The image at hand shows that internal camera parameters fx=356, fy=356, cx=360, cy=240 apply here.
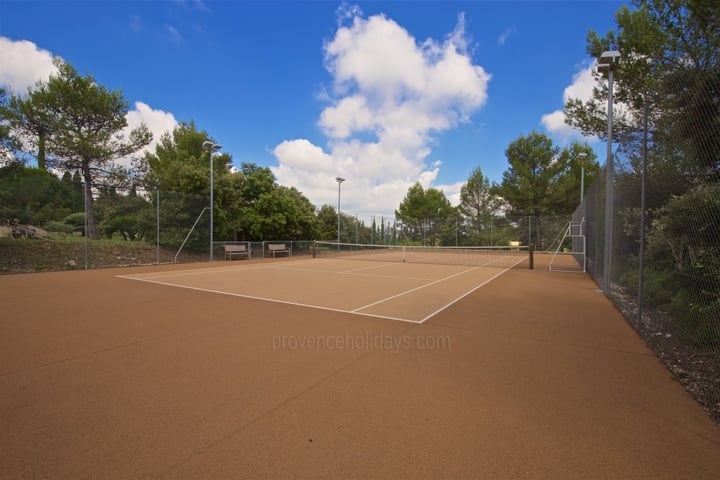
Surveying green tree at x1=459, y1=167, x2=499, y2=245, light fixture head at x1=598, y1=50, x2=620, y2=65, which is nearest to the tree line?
green tree at x1=459, y1=167, x2=499, y2=245

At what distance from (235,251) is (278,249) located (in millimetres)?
2961

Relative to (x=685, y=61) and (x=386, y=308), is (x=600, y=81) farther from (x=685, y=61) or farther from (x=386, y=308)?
(x=386, y=308)

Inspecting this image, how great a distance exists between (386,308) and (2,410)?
16.1 ft

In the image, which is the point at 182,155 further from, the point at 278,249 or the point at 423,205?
the point at 423,205

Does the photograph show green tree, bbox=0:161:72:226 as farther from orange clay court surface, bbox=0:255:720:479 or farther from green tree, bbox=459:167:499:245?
green tree, bbox=459:167:499:245

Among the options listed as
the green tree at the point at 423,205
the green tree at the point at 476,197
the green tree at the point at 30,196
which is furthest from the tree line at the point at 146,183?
the green tree at the point at 423,205

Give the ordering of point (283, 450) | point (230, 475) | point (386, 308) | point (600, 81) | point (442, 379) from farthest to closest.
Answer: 1. point (600, 81)
2. point (386, 308)
3. point (442, 379)
4. point (283, 450)
5. point (230, 475)

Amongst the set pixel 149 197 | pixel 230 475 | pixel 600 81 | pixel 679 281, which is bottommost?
pixel 230 475

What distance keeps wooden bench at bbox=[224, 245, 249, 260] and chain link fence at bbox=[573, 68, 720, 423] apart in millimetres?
16306

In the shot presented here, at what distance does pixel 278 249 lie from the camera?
831 inches

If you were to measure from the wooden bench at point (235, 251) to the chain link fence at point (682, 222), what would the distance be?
53.5 ft

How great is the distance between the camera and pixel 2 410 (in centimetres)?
263

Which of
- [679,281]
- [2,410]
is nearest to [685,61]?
[679,281]

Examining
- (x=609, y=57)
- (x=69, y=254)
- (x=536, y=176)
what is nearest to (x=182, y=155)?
(x=69, y=254)
